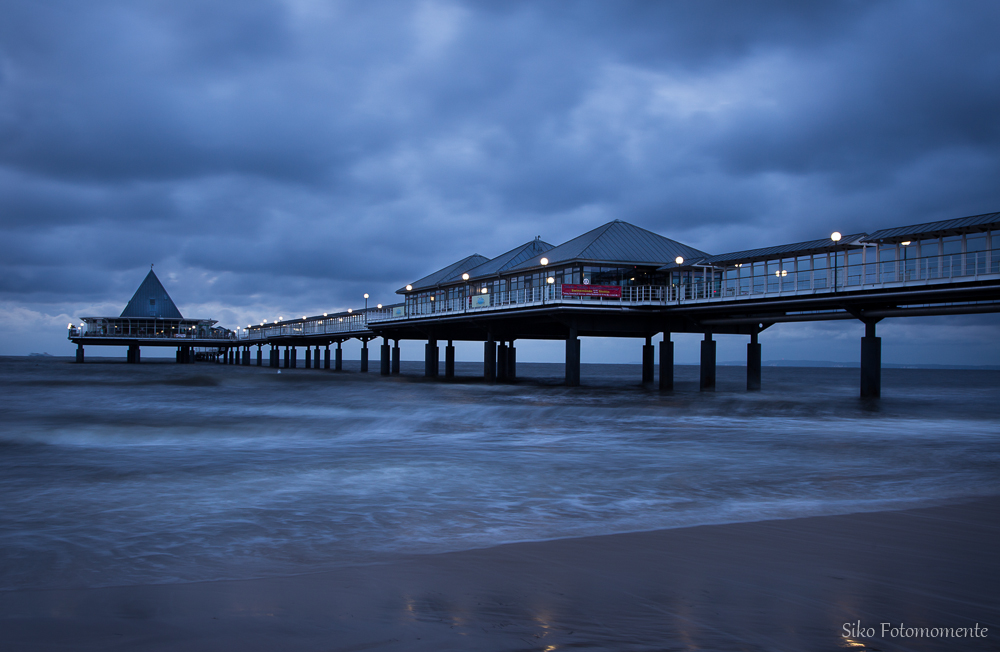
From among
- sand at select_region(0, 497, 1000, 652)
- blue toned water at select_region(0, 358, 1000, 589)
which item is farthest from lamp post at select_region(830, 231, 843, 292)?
sand at select_region(0, 497, 1000, 652)

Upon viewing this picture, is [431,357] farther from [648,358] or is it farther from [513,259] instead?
[648,358]

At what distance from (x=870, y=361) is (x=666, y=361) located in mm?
13157

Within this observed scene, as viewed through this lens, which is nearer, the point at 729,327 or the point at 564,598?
the point at 564,598

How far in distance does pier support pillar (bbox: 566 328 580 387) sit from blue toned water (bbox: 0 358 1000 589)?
62.6 ft

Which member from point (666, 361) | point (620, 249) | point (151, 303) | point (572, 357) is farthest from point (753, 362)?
point (151, 303)

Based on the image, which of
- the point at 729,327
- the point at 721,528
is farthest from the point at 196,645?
the point at 729,327

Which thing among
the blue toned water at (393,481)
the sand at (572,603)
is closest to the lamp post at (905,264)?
the blue toned water at (393,481)

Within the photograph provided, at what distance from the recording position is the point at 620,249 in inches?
1902

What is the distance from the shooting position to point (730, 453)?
16.3 meters

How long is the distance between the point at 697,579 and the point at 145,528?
6646mm

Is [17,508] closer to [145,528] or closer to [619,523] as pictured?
[145,528]

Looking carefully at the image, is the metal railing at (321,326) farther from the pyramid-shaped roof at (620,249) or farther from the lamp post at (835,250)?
the lamp post at (835,250)

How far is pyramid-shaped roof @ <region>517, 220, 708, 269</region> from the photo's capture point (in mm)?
46719

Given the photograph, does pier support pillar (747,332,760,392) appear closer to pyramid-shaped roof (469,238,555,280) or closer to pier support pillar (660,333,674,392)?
pier support pillar (660,333,674,392)
